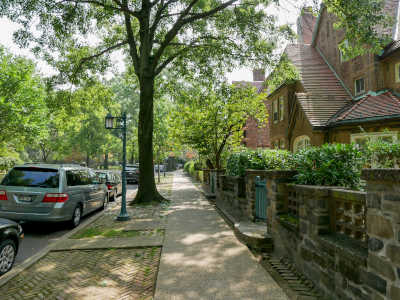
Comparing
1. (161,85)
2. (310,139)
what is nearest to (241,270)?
(310,139)

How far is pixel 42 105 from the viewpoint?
25.7 m

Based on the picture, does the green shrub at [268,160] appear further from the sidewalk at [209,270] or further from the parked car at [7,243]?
the parked car at [7,243]

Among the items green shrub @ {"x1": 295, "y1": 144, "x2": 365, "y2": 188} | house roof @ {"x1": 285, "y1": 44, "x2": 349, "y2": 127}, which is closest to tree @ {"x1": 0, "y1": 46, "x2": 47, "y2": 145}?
house roof @ {"x1": 285, "y1": 44, "x2": 349, "y2": 127}

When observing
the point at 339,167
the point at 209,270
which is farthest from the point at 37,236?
the point at 339,167

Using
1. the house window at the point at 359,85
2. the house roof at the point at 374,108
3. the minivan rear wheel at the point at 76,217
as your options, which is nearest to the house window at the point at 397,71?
the house roof at the point at 374,108

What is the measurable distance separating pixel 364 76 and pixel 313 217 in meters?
13.3

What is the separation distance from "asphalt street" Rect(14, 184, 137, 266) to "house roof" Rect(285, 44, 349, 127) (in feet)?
39.4

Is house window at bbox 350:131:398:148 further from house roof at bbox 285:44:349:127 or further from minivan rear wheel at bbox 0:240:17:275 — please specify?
minivan rear wheel at bbox 0:240:17:275

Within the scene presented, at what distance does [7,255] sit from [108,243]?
2.01 meters

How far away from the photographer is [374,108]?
38.9 feet

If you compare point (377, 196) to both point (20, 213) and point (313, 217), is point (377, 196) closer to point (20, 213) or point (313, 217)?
point (313, 217)

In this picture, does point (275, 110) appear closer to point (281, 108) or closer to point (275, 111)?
point (275, 111)

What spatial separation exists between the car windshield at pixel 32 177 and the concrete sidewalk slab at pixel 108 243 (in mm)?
1650

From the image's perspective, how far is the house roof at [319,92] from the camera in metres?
14.3
